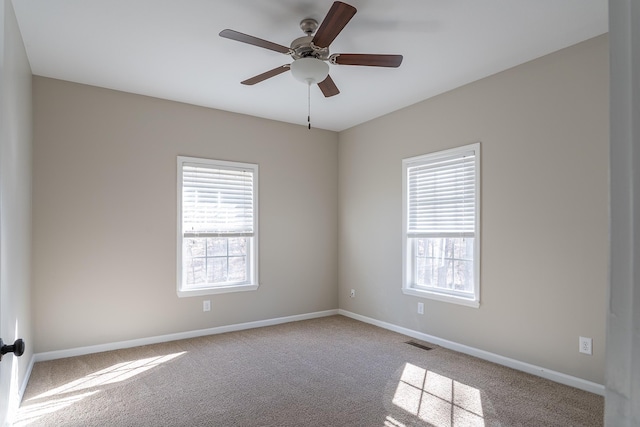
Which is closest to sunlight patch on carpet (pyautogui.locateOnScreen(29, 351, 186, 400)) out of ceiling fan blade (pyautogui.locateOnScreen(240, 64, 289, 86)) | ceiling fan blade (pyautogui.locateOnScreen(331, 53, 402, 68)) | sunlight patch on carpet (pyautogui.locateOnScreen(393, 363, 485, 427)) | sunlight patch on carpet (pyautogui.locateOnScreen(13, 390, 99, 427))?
sunlight patch on carpet (pyautogui.locateOnScreen(13, 390, 99, 427))

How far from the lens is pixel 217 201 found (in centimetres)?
487

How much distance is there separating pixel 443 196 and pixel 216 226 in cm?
267

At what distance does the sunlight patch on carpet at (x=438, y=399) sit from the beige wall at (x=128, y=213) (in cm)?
241

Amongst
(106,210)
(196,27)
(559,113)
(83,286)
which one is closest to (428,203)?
(559,113)

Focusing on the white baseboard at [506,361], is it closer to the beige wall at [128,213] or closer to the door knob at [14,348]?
the beige wall at [128,213]

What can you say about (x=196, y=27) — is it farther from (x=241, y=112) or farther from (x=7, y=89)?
(x=241, y=112)

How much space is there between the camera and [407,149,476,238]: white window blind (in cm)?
405

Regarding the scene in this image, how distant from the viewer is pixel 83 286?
4031 mm

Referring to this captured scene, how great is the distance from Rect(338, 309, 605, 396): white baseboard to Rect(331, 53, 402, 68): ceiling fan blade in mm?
2791

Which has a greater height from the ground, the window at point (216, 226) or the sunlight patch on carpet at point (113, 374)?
the window at point (216, 226)

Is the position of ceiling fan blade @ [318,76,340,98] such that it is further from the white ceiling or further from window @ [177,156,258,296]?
window @ [177,156,258,296]

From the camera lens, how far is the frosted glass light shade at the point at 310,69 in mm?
2895

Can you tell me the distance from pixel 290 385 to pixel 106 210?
8.55 ft

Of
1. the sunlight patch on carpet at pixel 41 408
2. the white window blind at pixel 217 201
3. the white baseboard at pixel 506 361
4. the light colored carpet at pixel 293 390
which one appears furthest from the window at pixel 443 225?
the sunlight patch on carpet at pixel 41 408
